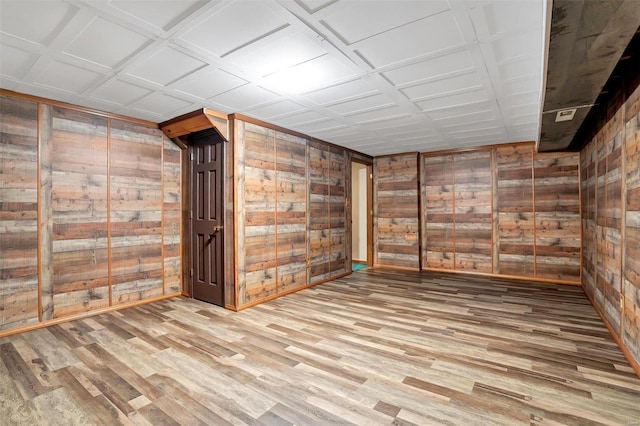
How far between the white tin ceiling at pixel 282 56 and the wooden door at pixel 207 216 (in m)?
0.63

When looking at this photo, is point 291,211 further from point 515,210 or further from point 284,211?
point 515,210

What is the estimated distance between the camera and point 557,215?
17.2ft

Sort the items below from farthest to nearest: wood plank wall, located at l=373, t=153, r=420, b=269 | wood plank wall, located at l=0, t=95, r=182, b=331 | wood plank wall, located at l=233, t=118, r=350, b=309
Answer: wood plank wall, located at l=373, t=153, r=420, b=269 < wood plank wall, located at l=233, t=118, r=350, b=309 < wood plank wall, located at l=0, t=95, r=182, b=331

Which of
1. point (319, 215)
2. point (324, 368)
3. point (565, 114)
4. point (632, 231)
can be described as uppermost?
point (565, 114)

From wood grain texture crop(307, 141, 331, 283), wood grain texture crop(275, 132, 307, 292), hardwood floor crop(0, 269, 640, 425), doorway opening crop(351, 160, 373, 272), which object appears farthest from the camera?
doorway opening crop(351, 160, 373, 272)

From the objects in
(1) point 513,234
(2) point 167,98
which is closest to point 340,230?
(1) point 513,234

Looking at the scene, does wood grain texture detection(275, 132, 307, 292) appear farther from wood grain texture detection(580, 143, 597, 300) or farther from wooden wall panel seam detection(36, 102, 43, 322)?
wood grain texture detection(580, 143, 597, 300)

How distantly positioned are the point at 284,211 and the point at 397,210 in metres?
2.97

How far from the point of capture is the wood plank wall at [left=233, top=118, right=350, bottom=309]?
13.1ft

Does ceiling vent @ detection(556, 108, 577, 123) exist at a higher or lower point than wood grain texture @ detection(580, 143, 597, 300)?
higher

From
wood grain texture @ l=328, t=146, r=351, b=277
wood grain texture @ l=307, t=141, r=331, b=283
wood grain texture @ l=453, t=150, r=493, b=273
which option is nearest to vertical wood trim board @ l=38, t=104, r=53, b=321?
wood grain texture @ l=307, t=141, r=331, b=283

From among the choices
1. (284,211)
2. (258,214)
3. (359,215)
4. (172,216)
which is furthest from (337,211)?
(172,216)

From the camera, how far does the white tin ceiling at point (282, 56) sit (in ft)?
6.19

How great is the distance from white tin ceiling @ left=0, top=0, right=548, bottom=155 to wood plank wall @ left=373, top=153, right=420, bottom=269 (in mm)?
2574
